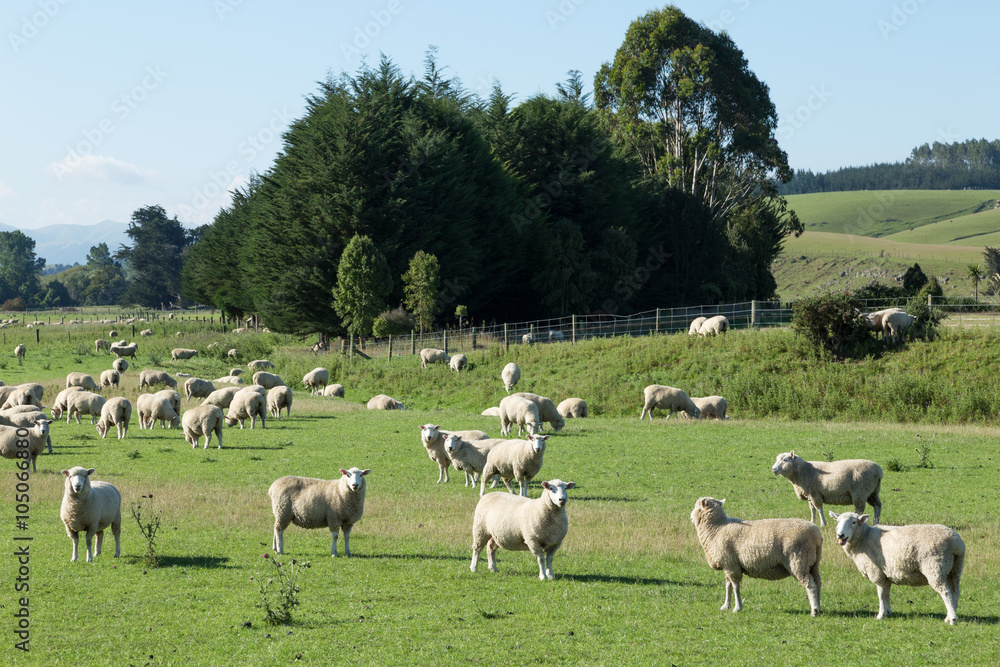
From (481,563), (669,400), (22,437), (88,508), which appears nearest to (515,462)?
(481,563)

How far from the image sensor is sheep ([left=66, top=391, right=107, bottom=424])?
97.6 ft

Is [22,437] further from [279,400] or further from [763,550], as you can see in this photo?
[763,550]

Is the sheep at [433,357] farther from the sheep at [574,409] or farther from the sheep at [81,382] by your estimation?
the sheep at [81,382]

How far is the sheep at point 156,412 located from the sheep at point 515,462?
14765 millimetres

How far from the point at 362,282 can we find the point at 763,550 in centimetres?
4533

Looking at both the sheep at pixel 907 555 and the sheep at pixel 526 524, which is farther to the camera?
the sheep at pixel 526 524

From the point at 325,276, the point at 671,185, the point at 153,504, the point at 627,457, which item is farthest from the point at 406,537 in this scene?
the point at 671,185

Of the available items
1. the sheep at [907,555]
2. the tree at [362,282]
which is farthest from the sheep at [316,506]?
the tree at [362,282]

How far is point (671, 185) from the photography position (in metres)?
75.4

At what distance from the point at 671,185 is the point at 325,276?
3238cm

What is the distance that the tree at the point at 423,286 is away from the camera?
54.2 meters

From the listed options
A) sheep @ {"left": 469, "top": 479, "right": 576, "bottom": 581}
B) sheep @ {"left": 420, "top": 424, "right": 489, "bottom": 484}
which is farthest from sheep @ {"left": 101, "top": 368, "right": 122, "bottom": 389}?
sheep @ {"left": 469, "top": 479, "right": 576, "bottom": 581}

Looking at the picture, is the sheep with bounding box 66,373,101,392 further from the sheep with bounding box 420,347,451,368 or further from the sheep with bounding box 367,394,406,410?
the sheep with bounding box 420,347,451,368

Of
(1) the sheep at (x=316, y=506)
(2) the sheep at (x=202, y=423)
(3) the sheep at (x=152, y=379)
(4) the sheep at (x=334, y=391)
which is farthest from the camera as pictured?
(4) the sheep at (x=334, y=391)
